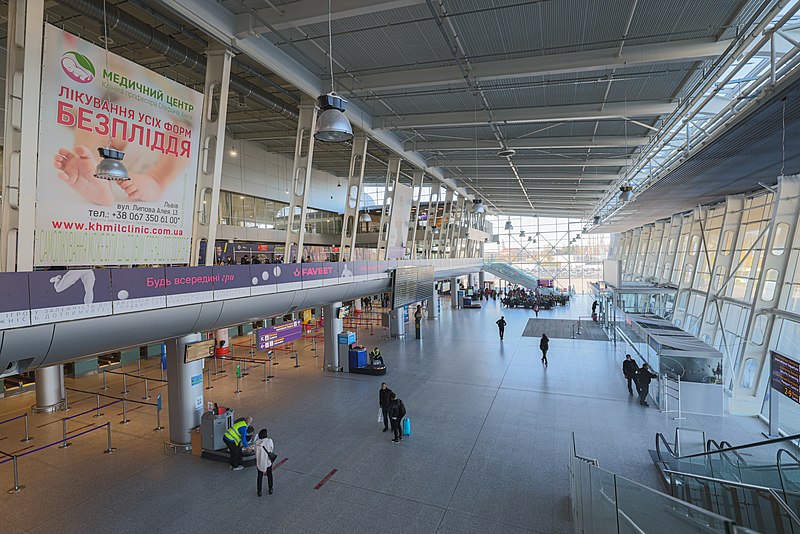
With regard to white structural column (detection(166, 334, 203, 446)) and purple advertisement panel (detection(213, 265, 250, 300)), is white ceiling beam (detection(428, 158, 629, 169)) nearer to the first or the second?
purple advertisement panel (detection(213, 265, 250, 300))

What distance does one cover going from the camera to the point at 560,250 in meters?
46.0

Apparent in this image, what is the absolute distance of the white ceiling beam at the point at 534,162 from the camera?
58.0 feet

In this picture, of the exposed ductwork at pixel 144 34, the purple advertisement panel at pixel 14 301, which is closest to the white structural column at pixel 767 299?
the exposed ductwork at pixel 144 34

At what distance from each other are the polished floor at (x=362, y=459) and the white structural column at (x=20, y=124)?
417 centimetres

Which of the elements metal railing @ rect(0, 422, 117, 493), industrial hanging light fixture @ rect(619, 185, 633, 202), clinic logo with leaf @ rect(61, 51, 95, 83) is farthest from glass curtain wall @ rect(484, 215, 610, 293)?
clinic logo with leaf @ rect(61, 51, 95, 83)

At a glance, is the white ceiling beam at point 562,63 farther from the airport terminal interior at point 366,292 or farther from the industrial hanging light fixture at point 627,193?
the industrial hanging light fixture at point 627,193

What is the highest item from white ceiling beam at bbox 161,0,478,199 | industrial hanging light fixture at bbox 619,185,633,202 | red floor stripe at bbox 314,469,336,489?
white ceiling beam at bbox 161,0,478,199

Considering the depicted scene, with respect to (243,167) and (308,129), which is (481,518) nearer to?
(308,129)

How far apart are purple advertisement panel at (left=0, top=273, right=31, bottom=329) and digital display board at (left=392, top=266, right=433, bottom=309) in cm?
1146

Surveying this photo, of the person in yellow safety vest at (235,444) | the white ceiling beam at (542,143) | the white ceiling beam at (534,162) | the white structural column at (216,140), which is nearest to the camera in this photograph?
the person in yellow safety vest at (235,444)

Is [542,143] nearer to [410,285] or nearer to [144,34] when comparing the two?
[410,285]

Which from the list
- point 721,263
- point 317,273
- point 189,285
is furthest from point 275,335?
point 721,263

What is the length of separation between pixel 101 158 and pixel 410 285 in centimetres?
1208

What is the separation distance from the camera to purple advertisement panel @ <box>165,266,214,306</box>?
265 inches
